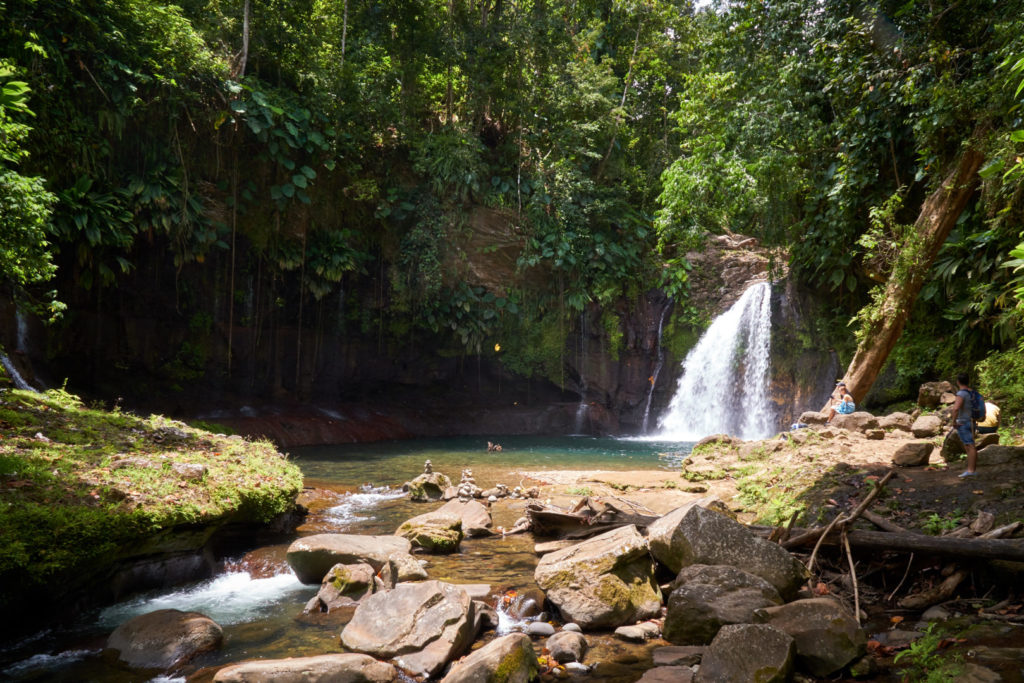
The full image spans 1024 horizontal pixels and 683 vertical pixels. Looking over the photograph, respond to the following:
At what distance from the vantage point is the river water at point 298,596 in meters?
4.44

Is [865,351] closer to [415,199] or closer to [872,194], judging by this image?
[872,194]

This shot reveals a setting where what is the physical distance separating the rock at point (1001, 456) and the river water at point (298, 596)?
4786 millimetres

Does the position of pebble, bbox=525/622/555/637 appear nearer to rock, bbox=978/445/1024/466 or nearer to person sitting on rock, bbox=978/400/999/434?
rock, bbox=978/445/1024/466

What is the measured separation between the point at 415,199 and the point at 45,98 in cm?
950

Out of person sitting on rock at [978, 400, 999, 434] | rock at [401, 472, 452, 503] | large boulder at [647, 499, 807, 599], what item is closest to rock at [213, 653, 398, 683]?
large boulder at [647, 499, 807, 599]

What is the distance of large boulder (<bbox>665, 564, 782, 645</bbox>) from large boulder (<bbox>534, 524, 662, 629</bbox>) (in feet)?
1.44

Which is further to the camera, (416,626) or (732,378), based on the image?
(732,378)

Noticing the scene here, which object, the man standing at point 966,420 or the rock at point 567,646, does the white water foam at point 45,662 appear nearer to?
the rock at point 567,646

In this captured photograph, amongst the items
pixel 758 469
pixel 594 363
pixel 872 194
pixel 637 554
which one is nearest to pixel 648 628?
pixel 637 554

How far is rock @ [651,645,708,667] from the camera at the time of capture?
4.32 metres

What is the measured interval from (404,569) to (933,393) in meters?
10.1

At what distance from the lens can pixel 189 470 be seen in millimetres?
6617

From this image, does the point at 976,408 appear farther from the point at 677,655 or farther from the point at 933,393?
the point at 677,655

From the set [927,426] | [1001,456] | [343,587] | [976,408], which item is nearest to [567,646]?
[343,587]
